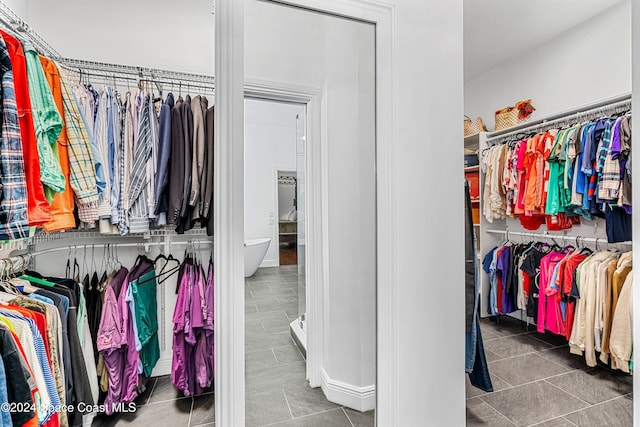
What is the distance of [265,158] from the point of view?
3.53ft

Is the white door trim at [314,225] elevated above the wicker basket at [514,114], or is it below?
below

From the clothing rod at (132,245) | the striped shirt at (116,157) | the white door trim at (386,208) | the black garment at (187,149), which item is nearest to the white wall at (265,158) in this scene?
the white door trim at (386,208)

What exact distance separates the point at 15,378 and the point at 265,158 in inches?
36.6

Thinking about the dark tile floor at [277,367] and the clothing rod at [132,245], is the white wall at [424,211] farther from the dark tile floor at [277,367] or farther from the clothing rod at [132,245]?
the clothing rod at [132,245]

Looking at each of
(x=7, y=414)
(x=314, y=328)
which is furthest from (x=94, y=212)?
(x=314, y=328)

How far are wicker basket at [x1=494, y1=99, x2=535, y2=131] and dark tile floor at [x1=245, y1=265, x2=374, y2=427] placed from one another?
287 cm

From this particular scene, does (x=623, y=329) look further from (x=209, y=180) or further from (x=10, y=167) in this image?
(x=10, y=167)

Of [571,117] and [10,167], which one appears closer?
[10,167]

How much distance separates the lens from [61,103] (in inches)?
47.7

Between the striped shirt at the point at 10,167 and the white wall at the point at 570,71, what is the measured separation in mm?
3247

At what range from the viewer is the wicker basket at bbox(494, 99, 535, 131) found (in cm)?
287

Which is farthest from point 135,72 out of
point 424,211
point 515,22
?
point 515,22

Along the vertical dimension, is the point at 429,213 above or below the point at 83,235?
above

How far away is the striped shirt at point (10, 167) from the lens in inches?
34.6
